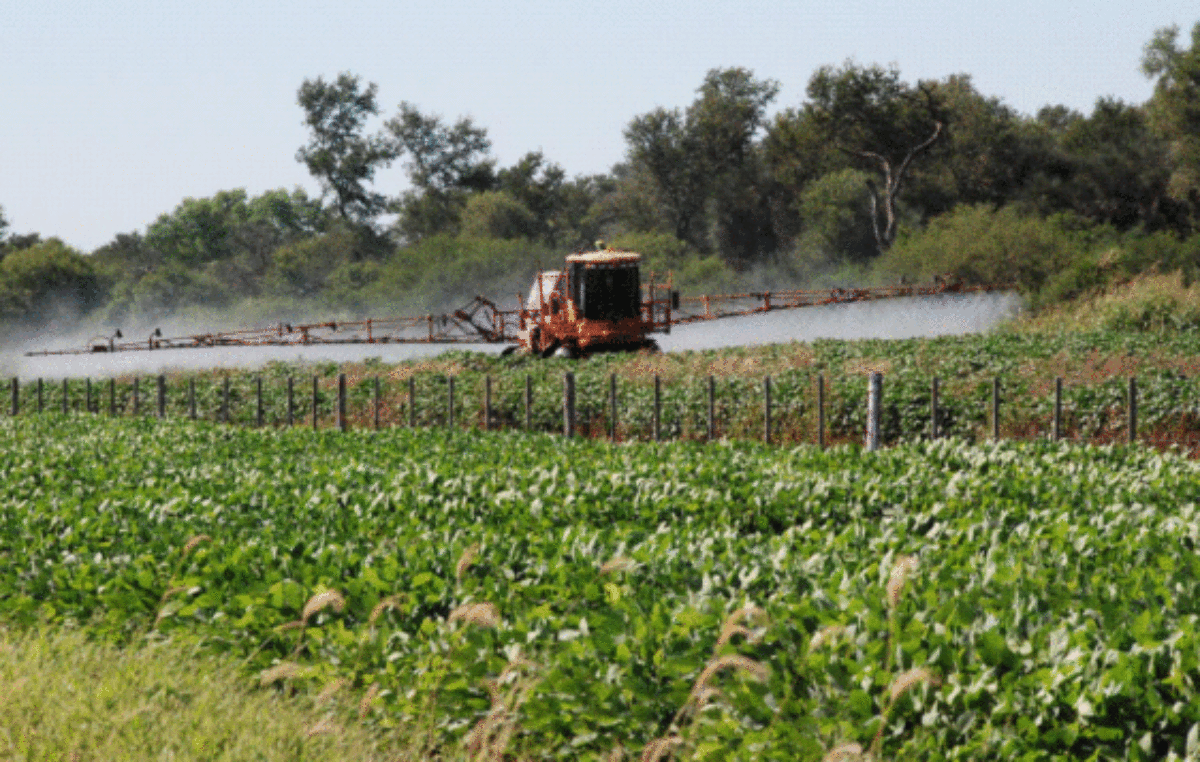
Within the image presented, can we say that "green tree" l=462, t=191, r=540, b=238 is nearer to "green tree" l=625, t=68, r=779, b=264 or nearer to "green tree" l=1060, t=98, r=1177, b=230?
"green tree" l=625, t=68, r=779, b=264

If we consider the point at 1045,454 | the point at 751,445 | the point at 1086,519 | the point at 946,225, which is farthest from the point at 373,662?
the point at 946,225

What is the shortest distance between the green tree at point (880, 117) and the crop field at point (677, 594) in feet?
186

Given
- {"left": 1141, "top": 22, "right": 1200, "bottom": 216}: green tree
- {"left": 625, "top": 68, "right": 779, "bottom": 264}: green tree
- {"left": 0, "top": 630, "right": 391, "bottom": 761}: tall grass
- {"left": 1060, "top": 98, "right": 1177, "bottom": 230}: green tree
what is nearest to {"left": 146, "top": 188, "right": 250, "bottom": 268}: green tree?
{"left": 625, "top": 68, "right": 779, "bottom": 264}: green tree

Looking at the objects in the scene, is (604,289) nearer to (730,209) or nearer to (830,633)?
(830,633)

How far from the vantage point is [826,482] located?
12875 millimetres

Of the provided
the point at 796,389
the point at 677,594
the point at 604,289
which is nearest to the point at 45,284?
the point at 604,289

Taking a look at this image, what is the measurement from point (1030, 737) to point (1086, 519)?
5063mm

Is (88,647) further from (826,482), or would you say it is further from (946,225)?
(946,225)

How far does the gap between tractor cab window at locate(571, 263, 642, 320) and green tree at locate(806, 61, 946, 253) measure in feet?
106

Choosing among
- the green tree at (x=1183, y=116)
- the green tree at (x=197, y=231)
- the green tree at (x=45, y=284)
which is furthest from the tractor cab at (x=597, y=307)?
the green tree at (x=197, y=231)

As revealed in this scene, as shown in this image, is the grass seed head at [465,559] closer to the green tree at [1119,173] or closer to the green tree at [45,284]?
the green tree at [1119,173]

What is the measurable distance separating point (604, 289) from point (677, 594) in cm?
3296

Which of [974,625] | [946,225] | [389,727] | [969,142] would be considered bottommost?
[389,727]

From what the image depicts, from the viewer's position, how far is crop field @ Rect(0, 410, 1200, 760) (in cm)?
609
